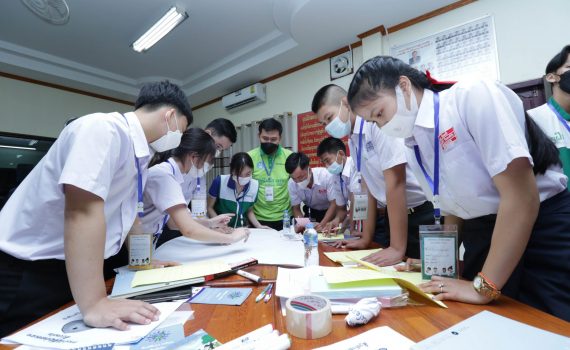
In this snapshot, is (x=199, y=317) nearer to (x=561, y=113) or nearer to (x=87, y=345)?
(x=87, y=345)

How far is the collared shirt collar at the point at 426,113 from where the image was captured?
2.99 ft

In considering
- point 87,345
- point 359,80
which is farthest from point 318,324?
point 359,80

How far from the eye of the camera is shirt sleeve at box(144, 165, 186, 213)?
53.0 inches

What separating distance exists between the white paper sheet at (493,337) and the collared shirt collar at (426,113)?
1.89ft

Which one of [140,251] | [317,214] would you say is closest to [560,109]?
[317,214]

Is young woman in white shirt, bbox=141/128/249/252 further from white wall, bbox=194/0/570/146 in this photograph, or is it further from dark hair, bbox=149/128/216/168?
white wall, bbox=194/0/570/146

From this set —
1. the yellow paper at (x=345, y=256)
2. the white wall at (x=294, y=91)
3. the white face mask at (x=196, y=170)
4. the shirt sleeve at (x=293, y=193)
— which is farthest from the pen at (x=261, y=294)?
the white wall at (x=294, y=91)

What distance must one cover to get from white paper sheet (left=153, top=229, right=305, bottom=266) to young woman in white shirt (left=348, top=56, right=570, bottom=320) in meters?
0.60

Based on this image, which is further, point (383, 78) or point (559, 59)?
point (559, 59)

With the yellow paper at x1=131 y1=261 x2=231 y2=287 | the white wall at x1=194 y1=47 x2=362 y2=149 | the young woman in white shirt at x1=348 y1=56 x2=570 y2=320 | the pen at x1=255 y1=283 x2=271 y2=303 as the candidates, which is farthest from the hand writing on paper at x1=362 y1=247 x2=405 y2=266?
the white wall at x1=194 y1=47 x2=362 y2=149

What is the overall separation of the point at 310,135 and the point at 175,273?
3290 mm

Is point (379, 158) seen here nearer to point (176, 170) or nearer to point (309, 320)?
point (309, 320)

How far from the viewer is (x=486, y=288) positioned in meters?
0.69

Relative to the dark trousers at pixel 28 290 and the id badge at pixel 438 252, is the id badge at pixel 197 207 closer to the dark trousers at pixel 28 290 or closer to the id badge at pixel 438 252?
the dark trousers at pixel 28 290
